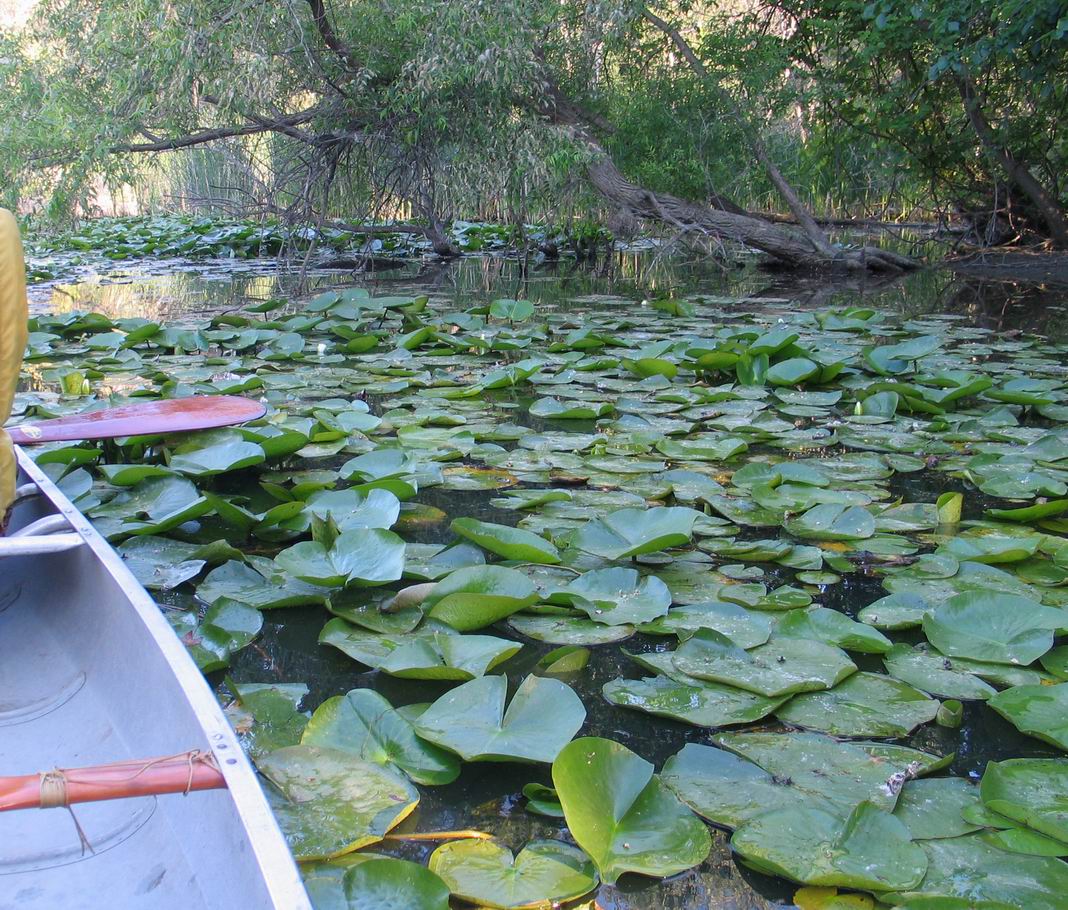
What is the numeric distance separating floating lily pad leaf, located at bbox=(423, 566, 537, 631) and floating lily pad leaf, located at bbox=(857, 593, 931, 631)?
0.58 meters

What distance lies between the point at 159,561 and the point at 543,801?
3.38ft

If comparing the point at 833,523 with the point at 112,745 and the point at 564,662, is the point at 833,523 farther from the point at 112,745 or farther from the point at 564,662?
the point at 112,745

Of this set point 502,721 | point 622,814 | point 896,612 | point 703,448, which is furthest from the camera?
point 703,448

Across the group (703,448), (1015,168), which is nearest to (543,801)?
(703,448)

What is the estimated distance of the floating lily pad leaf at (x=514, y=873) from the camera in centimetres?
104

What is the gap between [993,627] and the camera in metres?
1.57

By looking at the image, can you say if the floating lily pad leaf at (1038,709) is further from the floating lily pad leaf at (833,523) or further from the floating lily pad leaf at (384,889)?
the floating lily pad leaf at (384,889)

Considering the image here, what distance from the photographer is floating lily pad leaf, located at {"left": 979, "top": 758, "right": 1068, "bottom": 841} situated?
111cm

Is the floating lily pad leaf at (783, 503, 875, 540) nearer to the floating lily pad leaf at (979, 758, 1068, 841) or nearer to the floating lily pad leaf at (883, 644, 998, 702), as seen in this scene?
the floating lily pad leaf at (883, 644, 998, 702)

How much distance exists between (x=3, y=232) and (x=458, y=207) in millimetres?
6607

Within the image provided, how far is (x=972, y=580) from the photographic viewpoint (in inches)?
71.1

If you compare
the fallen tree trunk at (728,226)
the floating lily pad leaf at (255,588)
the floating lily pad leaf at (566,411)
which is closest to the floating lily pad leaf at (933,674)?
the floating lily pad leaf at (255,588)

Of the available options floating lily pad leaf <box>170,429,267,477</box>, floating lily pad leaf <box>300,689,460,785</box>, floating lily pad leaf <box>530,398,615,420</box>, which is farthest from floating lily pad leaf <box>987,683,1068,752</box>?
floating lily pad leaf <box>530,398,615,420</box>

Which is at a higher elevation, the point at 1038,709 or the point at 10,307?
the point at 10,307
